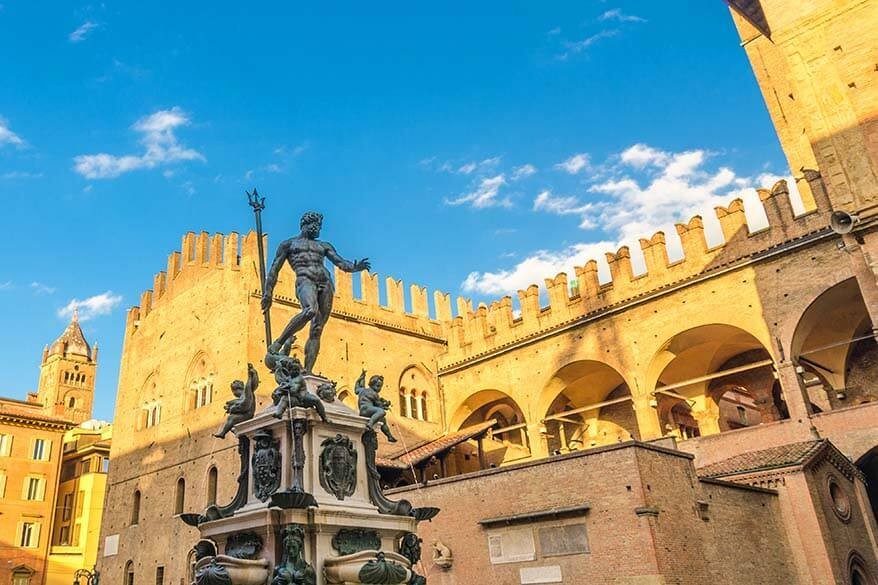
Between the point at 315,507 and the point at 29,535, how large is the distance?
30.1 m

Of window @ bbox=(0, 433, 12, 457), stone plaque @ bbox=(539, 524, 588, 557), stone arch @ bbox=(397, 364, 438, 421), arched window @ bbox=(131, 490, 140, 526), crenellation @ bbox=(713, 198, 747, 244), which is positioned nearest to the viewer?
stone plaque @ bbox=(539, 524, 588, 557)

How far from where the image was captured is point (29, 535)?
2989cm

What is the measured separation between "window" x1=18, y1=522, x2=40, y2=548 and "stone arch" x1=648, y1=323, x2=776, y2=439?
25.1 meters

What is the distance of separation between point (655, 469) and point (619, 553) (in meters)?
1.56

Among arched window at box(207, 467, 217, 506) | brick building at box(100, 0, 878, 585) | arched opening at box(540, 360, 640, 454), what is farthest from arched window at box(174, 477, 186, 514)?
arched opening at box(540, 360, 640, 454)

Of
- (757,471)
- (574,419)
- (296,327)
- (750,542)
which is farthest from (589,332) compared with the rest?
(296,327)

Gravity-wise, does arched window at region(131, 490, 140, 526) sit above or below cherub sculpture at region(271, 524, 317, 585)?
above

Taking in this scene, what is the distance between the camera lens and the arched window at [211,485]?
2075 cm

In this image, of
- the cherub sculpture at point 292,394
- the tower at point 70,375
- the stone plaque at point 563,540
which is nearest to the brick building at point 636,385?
the stone plaque at point 563,540

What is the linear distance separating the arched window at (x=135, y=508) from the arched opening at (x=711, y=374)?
16.4 metres

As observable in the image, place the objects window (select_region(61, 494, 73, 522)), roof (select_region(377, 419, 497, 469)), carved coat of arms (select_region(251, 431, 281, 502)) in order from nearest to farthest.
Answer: carved coat of arms (select_region(251, 431, 281, 502)) → roof (select_region(377, 419, 497, 469)) → window (select_region(61, 494, 73, 522))

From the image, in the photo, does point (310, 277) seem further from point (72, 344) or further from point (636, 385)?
point (72, 344)

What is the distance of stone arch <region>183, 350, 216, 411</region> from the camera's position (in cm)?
2212

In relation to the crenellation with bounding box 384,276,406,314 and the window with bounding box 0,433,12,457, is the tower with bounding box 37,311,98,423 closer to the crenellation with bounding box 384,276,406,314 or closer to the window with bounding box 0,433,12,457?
the window with bounding box 0,433,12,457
